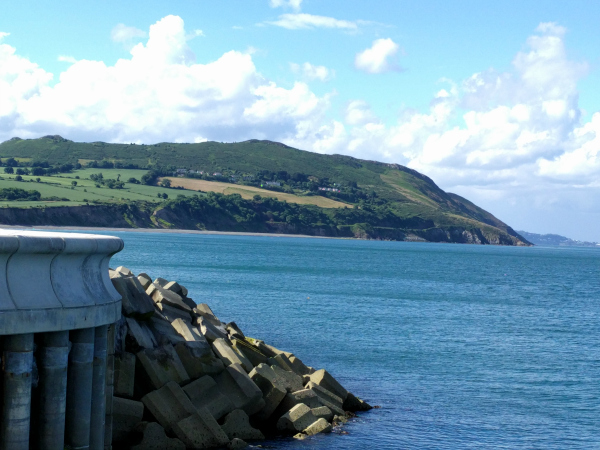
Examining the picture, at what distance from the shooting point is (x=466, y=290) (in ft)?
239

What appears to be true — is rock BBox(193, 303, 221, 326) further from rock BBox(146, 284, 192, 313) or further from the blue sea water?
the blue sea water

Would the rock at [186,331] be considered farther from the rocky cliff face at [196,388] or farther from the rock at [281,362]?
the rock at [281,362]

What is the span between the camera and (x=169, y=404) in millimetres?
15406

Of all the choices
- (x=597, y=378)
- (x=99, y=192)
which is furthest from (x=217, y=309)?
(x=99, y=192)

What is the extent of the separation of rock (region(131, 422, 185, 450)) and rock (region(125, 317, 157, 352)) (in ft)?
5.44

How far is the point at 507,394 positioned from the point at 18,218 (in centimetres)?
13856

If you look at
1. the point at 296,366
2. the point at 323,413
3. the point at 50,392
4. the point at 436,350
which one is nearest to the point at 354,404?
the point at 296,366

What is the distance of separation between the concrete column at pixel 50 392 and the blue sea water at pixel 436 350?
8.32 metres

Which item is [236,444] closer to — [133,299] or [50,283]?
[133,299]

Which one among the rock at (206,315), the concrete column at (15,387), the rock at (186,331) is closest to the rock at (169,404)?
the rock at (186,331)

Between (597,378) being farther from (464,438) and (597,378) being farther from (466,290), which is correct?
(466,290)

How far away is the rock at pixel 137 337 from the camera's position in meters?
15.6

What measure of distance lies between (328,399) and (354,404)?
1604mm

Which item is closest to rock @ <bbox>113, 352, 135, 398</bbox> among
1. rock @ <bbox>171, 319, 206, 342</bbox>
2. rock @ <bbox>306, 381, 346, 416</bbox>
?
rock @ <bbox>171, 319, 206, 342</bbox>
